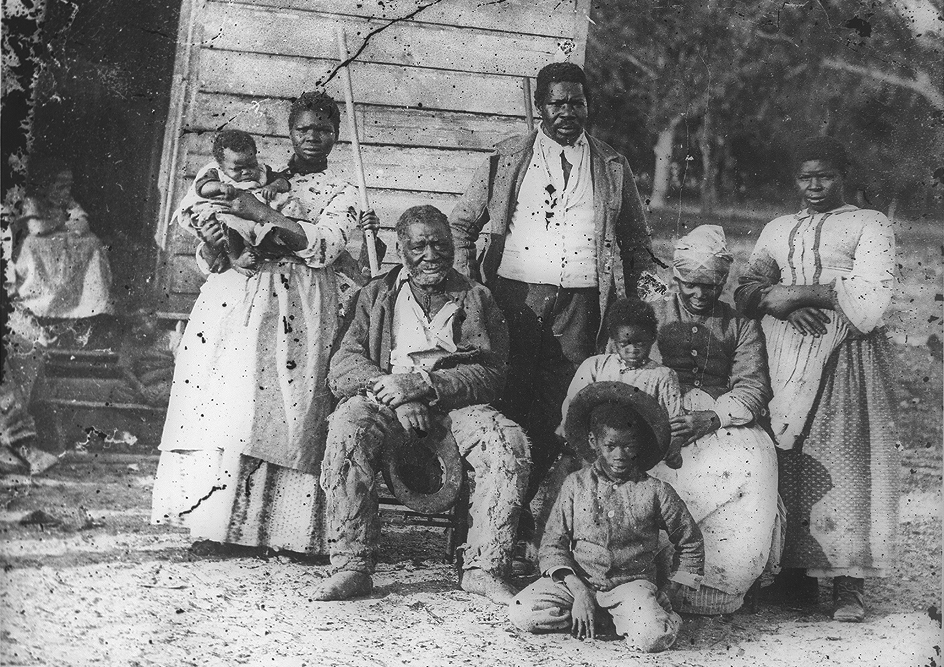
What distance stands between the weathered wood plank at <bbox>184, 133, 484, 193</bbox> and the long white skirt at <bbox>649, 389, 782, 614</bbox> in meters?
1.29

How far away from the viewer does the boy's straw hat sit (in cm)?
348

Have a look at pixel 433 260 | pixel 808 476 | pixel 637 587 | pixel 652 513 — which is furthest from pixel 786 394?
pixel 433 260

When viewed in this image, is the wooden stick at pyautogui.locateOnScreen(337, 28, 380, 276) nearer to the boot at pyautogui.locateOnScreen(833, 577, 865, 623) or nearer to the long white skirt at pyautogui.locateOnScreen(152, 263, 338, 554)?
the long white skirt at pyautogui.locateOnScreen(152, 263, 338, 554)

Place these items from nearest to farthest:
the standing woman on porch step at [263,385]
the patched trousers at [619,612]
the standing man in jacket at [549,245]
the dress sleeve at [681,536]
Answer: the patched trousers at [619,612] < the dress sleeve at [681,536] < the standing woman on porch step at [263,385] < the standing man in jacket at [549,245]

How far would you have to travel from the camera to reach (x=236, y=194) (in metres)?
3.57

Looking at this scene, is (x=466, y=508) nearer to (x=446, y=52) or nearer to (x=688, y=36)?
(x=446, y=52)

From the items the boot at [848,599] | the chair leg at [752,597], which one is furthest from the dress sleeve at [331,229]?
the boot at [848,599]

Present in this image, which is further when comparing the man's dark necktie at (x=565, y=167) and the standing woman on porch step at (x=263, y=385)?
the man's dark necktie at (x=565, y=167)

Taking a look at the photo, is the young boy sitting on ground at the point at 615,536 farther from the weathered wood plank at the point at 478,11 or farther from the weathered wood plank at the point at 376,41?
the weathered wood plank at the point at 478,11

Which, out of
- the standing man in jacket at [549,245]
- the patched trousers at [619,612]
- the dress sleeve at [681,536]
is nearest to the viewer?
the patched trousers at [619,612]

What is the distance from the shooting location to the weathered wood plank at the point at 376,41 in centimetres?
363

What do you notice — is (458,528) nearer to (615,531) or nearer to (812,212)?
(615,531)

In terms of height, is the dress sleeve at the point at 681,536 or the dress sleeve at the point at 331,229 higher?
the dress sleeve at the point at 331,229

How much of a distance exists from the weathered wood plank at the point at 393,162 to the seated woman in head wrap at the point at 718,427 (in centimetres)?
95
